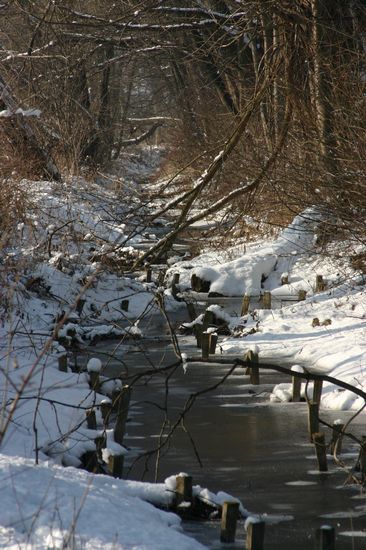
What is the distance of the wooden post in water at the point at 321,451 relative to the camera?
8578 millimetres

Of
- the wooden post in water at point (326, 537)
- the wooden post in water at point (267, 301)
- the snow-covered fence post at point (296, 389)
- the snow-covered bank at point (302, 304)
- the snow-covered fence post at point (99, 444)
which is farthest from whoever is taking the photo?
the wooden post in water at point (267, 301)

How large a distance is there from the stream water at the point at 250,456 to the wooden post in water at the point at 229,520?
8cm

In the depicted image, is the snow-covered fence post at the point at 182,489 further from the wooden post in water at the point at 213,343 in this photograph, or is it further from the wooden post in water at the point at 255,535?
the wooden post in water at the point at 213,343

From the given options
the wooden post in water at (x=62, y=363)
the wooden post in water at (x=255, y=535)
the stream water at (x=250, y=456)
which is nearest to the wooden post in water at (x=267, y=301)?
the stream water at (x=250, y=456)

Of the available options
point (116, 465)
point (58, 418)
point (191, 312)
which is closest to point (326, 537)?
point (116, 465)

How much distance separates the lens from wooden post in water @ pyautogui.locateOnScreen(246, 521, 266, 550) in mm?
6375

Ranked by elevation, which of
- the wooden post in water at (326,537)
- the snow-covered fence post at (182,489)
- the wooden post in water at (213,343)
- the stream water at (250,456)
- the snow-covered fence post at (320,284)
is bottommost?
the stream water at (250,456)

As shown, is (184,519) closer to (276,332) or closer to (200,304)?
(276,332)

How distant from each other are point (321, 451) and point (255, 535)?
2.45m

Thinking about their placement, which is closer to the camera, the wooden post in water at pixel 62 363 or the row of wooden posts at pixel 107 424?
the row of wooden posts at pixel 107 424

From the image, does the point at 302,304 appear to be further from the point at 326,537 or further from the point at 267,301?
the point at 326,537

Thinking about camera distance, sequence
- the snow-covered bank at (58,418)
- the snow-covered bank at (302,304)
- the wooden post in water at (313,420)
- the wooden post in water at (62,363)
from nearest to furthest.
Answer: the snow-covered bank at (58,418) → the wooden post in water at (313,420) → the wooden post in water at (62,363) → the snow-covered bank at (302,304)

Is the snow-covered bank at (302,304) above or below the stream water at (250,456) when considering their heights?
above

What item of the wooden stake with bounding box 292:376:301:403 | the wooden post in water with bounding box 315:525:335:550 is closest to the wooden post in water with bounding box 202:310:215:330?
the wooden stake with bounding box 292:376:301:403
